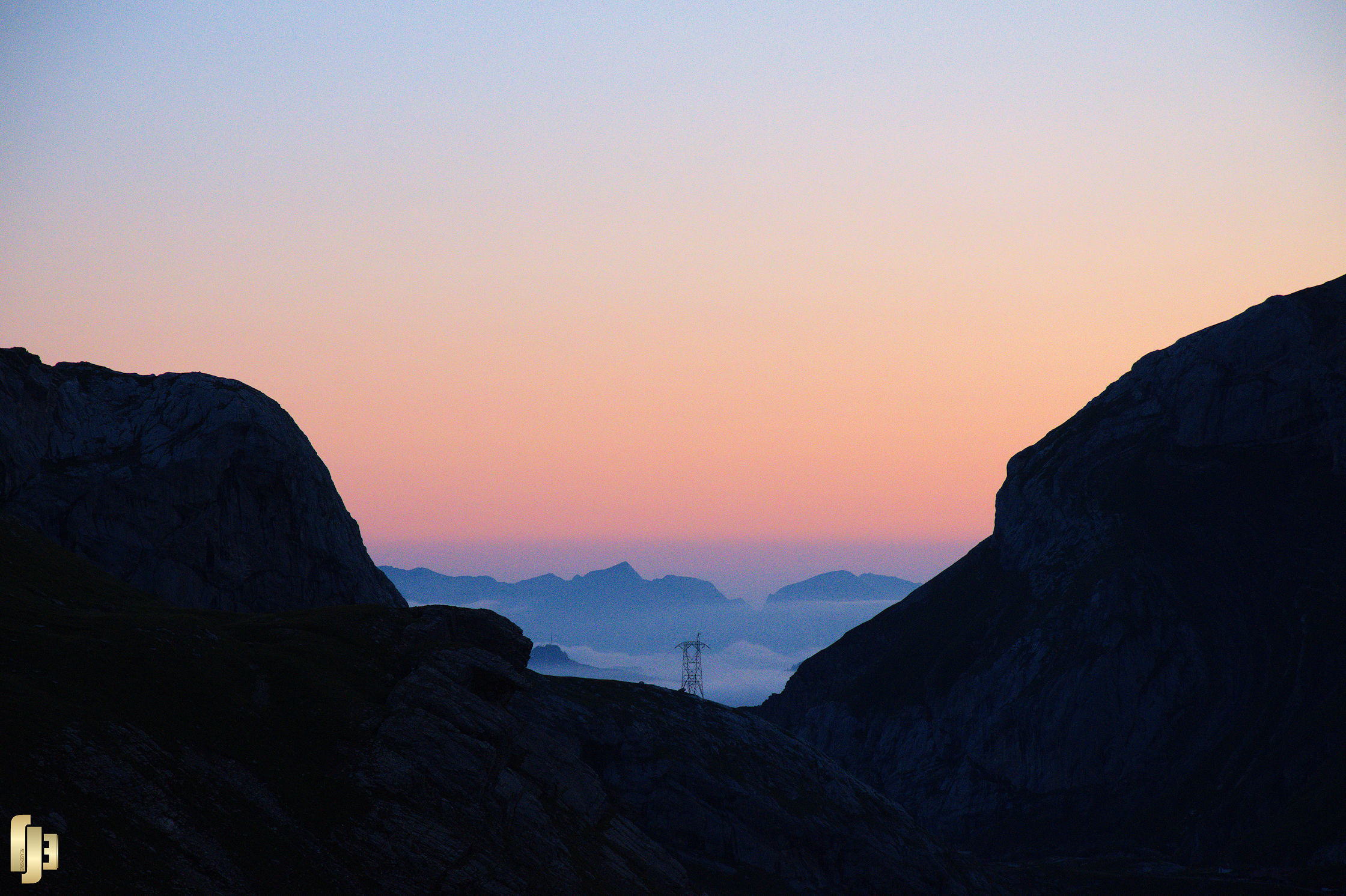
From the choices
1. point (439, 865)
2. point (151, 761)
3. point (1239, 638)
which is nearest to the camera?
point (151, 761)

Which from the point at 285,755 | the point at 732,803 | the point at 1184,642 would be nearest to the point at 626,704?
the point at 732,803

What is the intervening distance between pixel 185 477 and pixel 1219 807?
5848 inches

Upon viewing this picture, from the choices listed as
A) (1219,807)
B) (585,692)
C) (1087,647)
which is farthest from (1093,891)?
(585,692)

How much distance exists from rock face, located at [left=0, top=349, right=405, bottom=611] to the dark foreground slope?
37171 millimetres

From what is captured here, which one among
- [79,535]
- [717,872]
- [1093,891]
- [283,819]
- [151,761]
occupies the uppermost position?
[79,535]

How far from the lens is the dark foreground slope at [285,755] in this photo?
48.3 m

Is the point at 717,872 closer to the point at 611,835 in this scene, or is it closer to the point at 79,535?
the point at 611,835

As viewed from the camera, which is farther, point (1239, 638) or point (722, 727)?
point (1239, 638)

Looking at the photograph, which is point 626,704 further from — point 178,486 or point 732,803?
point 178,486

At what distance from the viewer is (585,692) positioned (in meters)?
120

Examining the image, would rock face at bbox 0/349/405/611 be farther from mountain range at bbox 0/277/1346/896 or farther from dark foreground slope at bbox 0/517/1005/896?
dark foreground slope at bbox 0/517/1005/896

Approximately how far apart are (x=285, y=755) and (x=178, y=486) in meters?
72.1

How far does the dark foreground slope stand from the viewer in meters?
48.3

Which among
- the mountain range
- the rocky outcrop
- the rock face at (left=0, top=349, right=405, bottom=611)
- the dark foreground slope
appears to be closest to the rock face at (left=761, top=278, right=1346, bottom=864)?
the mountain range
